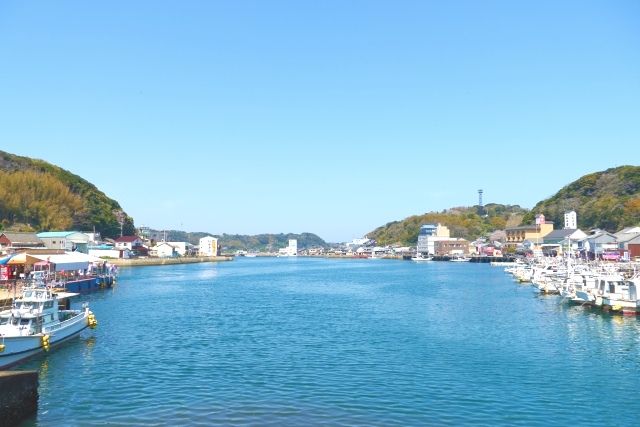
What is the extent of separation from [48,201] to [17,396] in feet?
294

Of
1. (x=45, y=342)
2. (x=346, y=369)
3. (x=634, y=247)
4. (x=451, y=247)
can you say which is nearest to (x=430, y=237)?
(x=451, y=247)

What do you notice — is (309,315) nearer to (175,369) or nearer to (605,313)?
(175,369)

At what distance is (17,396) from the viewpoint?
13.8 meters

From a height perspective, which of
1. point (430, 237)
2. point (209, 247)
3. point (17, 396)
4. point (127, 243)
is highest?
point (430, 237)

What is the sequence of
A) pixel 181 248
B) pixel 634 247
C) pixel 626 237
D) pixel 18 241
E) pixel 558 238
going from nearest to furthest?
pixel 18 241
pixel 634 247
pixel 626 237
pixel 558 238
pixel 181 248

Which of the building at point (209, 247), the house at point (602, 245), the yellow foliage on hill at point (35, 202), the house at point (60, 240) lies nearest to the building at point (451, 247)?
the building at point (209, 247)

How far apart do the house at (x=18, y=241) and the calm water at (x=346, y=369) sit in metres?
31.7

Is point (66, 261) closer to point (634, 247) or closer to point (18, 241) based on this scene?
point (18, 241)

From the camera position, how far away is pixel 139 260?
106375 millimetres

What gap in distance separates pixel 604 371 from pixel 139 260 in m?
98.9

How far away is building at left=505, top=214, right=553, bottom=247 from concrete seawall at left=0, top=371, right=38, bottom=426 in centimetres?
12111

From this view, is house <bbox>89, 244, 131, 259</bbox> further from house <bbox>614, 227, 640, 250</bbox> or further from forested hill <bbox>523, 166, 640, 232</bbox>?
forested hill <bbox>523, 166, 640, 232</bbox>

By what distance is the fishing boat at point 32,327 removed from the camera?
19.4 m

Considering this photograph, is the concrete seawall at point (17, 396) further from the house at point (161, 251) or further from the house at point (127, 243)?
the house at point (161, 251)
